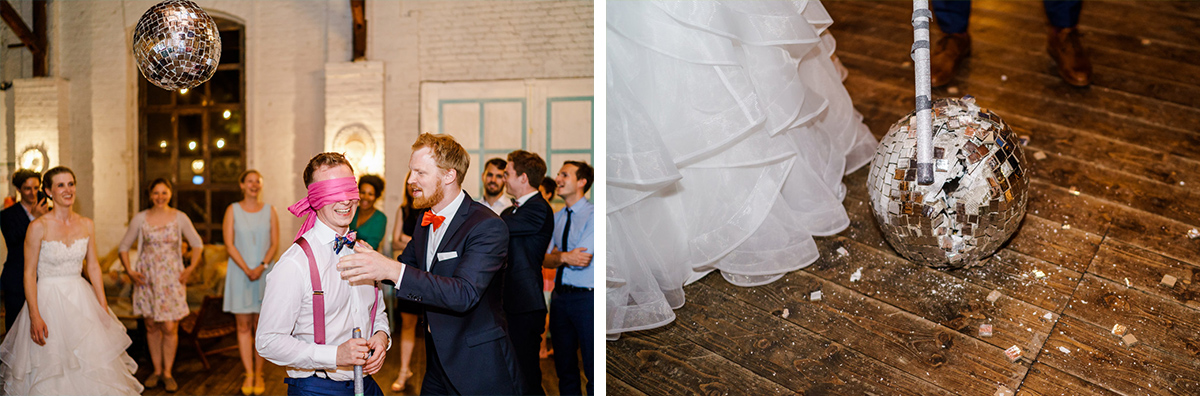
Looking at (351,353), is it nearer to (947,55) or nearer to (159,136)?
(159,136)

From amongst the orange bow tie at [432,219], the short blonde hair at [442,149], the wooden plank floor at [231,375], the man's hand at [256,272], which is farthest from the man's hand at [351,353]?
the man's hand at [256,272]

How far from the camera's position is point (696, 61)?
273cm

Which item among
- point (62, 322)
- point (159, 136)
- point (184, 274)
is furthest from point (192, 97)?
point (62, 322)

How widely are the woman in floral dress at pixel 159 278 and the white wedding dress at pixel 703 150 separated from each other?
226 centimetres

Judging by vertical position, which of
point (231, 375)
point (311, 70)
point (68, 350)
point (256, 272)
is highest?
point (311, 70)

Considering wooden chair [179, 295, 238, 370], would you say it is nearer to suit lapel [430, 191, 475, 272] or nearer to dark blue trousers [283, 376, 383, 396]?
dark blue trousers [283, 376, 383, 396]

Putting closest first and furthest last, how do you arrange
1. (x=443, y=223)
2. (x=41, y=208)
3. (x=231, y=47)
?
(x=443, y=223) < (x=41, y=208) < (x=231, y=47)

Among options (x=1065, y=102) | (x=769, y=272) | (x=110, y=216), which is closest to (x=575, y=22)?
(x=769, y=272)

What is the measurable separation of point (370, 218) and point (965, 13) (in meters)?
3.50

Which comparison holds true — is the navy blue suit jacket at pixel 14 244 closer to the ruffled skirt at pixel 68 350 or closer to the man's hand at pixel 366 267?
the ruffled skirt at pixel 68 350

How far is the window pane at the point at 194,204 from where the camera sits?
148 inches

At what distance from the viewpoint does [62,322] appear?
2850mm

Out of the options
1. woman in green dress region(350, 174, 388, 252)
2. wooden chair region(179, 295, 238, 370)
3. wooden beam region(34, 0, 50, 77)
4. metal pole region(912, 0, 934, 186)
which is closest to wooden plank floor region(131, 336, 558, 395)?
wooden chair region(179, 295, 238, 370)

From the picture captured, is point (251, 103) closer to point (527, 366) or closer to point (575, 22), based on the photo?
point (575, 22)
